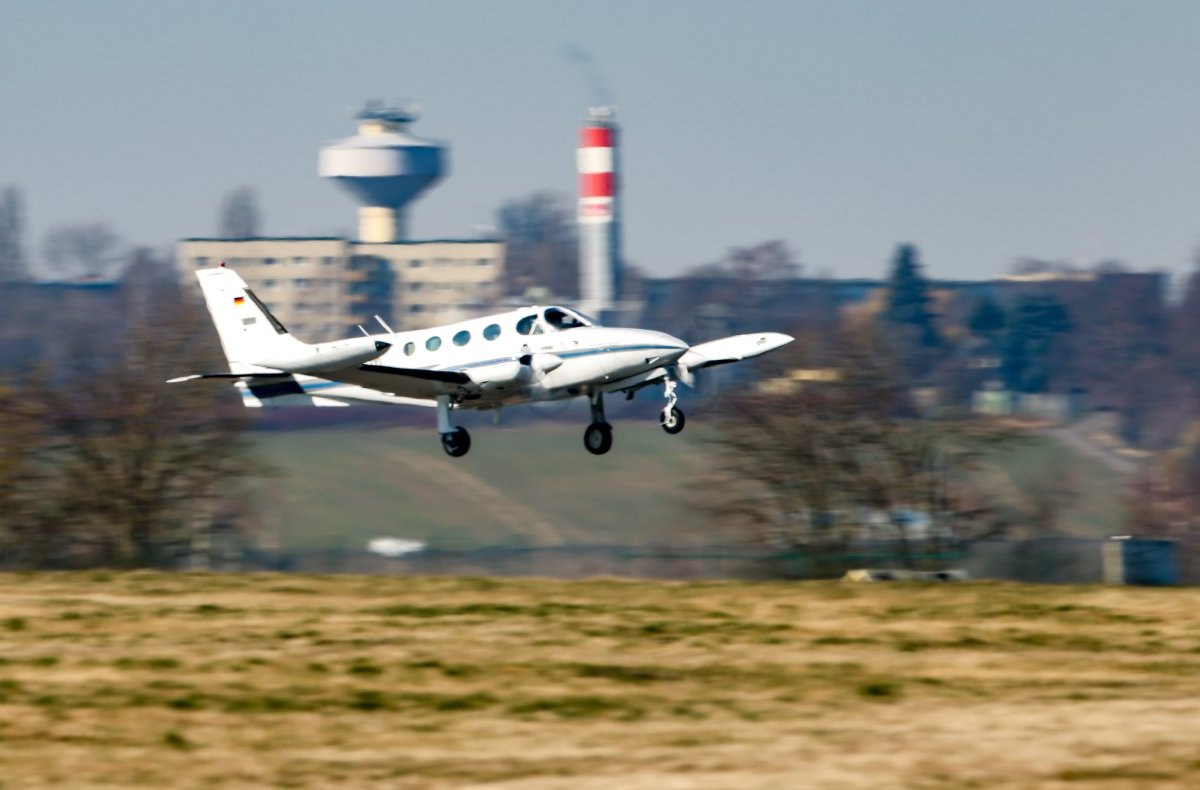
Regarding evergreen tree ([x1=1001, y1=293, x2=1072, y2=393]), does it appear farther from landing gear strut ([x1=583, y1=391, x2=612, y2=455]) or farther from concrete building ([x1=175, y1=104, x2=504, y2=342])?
landing gear strut ([x1=583, y1=391, x2=612, y2=455])

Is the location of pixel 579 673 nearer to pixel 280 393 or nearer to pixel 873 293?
pixel 280 393

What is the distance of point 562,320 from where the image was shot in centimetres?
3825

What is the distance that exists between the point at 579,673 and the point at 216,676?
4722 millimetres

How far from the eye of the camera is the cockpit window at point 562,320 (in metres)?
38.2

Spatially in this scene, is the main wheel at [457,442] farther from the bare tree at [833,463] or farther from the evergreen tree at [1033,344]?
the evergreen tree at [1033,344]

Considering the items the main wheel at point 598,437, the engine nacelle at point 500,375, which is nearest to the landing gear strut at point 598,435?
the main wheel at point 598,437

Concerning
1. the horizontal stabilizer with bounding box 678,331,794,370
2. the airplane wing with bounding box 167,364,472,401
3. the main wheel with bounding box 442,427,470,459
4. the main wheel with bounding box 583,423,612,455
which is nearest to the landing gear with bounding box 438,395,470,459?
the main wheel with bounding box 442,427,470,459

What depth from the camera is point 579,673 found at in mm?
24094

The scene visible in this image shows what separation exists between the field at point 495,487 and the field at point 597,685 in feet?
185

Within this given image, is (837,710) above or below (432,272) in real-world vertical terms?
below

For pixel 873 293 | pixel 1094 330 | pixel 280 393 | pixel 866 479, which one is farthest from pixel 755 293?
pixel 280 393

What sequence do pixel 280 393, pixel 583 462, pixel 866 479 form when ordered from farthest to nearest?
pixel 583 462 → pixel 866 479 → pixel 280 393

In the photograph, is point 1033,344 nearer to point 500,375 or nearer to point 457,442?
point 457,442

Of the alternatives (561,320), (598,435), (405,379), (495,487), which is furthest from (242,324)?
(495,487)
